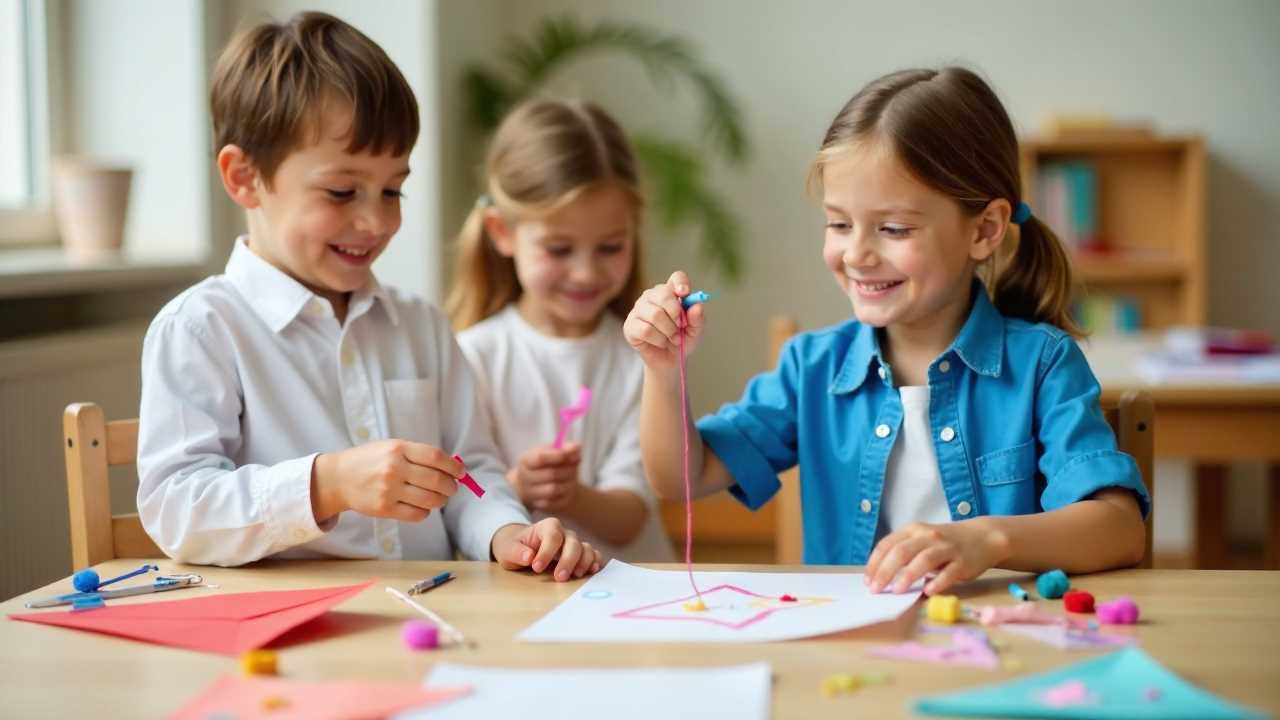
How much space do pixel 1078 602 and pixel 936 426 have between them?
416mm

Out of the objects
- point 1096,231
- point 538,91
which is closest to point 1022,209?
point 538,91

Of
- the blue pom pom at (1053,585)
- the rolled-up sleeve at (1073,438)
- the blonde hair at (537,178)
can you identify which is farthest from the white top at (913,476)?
the blonde hair at (537,178)

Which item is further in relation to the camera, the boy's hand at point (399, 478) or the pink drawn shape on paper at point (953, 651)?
the boy's hand at point (399, 478)

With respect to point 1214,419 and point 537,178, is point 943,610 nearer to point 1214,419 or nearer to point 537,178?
point 537,178

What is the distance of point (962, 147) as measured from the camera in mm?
1392

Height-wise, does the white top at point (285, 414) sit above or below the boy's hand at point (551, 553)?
above

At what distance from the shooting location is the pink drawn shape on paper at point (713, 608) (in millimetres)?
1002

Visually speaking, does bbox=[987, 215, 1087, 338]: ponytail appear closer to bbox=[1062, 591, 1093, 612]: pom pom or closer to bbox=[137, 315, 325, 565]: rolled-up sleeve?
bbox=[1062, 591, 1093, 612]: pom pom

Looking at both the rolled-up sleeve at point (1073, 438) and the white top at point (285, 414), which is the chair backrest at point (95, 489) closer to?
the white top at point (285, 414)

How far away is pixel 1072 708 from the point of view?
0.78 m

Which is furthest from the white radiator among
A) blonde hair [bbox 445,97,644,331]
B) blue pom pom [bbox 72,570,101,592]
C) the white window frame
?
blue pom pom [bbox 72,570,101,592]

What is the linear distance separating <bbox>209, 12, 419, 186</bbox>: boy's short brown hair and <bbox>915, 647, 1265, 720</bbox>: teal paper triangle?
92cm

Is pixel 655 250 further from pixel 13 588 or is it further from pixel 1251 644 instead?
pixel 1251 644

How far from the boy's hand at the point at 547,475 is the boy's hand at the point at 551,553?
0.44 meters
